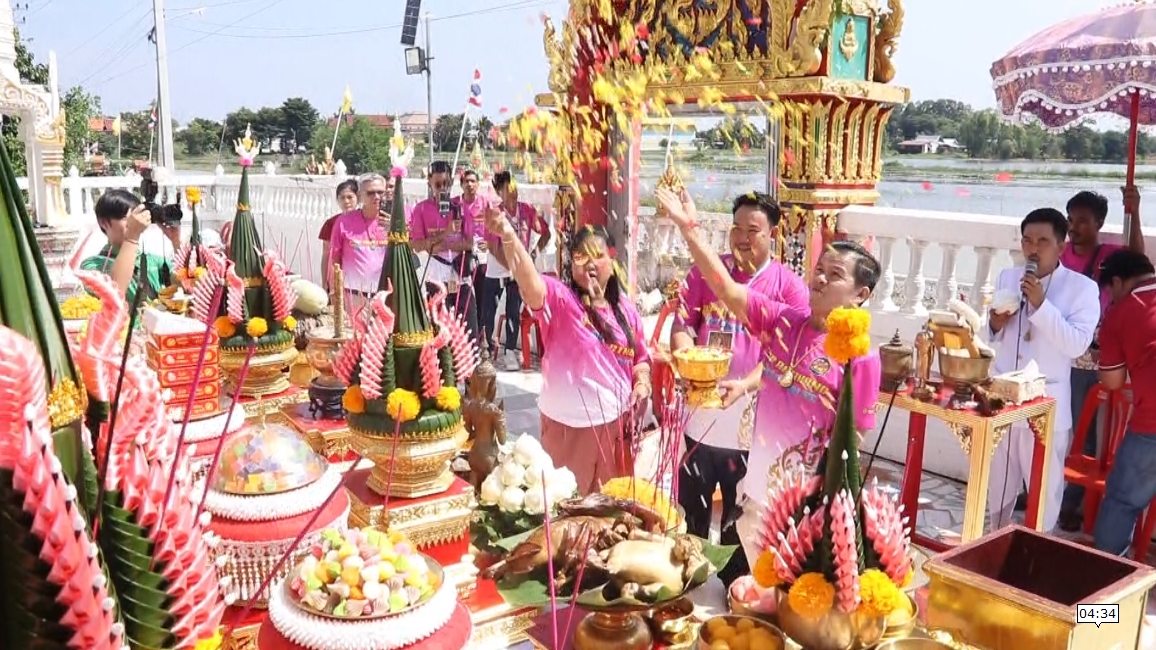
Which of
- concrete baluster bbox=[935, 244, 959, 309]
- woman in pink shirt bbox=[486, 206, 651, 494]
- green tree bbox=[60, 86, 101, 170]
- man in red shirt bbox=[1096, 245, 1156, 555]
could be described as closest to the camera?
woman in pink shirt bbox=[486, 206, 651, 494]

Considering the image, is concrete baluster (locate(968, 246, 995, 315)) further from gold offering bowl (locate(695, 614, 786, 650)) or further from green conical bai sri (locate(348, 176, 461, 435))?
gold offering bowl (locate(695, 614, 786, 650))

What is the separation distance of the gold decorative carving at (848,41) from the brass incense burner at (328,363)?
300cm

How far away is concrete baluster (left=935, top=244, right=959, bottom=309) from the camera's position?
430 cm

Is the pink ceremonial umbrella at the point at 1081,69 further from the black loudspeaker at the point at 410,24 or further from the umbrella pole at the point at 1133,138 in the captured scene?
the black loudspeaker at the point at 410,24

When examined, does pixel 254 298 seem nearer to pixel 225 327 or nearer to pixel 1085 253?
pixel 225 327

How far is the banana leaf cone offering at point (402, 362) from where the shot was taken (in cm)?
206

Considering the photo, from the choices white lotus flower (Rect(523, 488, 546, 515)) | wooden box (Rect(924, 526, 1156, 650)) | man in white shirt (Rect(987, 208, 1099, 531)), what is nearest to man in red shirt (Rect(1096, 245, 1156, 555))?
man in white shirt (Rect(987, 208, 1099, 531))

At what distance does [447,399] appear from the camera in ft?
6.82

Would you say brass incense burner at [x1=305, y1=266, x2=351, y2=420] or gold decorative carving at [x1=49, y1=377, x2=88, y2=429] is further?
brass incense burner at [x1=305, y1=266, x2=351, y2=420]

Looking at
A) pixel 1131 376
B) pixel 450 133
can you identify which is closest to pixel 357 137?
pixel 450 133

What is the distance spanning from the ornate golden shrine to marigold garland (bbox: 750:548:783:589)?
3445mm

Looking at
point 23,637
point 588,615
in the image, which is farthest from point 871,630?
point 23,637

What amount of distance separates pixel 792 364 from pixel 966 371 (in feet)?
4.20

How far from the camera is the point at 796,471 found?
1.48 meters
